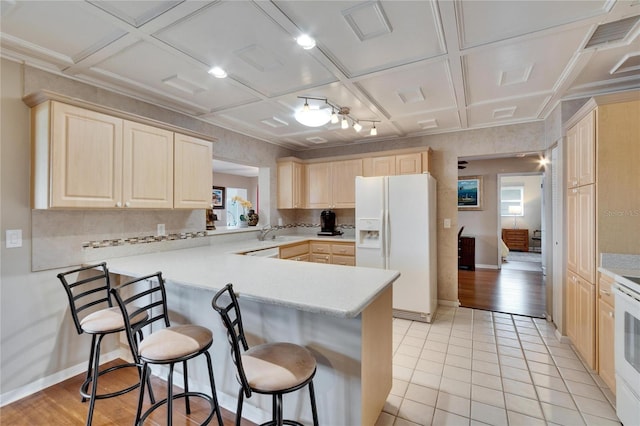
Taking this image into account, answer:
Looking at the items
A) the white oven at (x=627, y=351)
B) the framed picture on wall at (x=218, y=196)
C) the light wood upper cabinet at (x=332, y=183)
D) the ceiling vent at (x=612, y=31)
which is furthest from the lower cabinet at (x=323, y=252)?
the framed picture on wall at (x=218, y=196)

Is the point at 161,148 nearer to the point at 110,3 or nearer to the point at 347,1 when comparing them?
the point at 110,3

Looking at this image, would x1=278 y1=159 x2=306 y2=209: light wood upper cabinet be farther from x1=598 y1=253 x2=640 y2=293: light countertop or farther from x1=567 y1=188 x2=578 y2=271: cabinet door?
x1=598 y1=253 x2=640 y2=293: light countertop

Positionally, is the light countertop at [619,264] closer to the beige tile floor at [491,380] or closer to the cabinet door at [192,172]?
the beige tile floor at [491,380]

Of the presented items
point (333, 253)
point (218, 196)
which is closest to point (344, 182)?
point (333, 253)

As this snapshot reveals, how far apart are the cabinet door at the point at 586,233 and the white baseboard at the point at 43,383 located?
4125 mm

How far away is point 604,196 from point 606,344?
108 centimetres

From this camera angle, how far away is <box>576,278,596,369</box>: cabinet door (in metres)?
2.24

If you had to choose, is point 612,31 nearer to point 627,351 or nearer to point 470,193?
point 627,351

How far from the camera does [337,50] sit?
2014 millimetres

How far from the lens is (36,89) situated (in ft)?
6.99

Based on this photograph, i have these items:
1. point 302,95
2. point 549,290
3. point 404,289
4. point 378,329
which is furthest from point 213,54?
point 549,290

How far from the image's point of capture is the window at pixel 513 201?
29.7 feet

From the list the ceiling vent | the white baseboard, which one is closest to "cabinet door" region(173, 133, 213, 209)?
the white baseboard

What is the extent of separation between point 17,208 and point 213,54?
178cm
